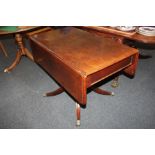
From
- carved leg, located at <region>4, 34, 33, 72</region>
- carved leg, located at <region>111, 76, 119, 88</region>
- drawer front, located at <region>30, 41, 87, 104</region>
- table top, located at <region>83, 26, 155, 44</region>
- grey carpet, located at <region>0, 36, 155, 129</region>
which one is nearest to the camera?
drawer front, located at <region>30, 41, 87, 104</region>

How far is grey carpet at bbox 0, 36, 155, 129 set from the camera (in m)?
1.78

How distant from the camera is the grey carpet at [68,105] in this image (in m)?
1.78

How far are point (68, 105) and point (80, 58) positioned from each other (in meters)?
0.85

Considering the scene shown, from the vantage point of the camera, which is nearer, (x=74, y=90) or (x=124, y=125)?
(x=74, y=90)

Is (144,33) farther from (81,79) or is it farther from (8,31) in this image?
(8,31)

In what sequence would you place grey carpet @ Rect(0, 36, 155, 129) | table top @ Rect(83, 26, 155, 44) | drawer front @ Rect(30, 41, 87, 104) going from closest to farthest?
drawer front @ Rect(30, 41, 87, 104) < table top @ Rect(83, 26, 155, 44) < grey carpet @ Rect(0, 36, 155, 129)

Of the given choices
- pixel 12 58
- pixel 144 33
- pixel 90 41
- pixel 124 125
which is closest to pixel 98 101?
pixel 124 125

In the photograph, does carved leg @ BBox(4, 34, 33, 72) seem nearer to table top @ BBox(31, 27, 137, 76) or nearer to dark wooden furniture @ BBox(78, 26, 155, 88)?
table top @ BBox(31, 27, 137, 76)

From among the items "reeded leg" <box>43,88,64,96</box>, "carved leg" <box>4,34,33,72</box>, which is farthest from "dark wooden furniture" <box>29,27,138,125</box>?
"carved leg" <box>4,34,33,72</box>

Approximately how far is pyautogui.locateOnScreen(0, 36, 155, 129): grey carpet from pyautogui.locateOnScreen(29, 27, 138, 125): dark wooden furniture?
1.85ft

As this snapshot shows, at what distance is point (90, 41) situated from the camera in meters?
1.59

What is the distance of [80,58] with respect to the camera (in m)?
1.32

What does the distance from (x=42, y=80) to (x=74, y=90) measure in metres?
1.26

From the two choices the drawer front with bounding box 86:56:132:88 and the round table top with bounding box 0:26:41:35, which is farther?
the round table top with bounding box 0:26:41:35
